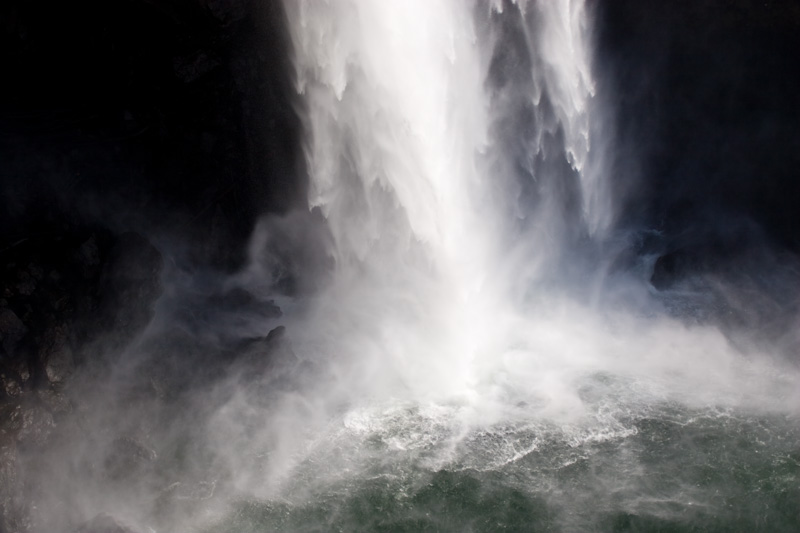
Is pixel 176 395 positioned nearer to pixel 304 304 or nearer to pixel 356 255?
pixel 304 304

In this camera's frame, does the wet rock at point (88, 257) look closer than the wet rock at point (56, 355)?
No

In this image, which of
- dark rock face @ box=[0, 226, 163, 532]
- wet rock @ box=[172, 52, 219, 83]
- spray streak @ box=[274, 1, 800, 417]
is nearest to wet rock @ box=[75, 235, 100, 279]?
dark rock face @ box=[0, 226, 163, 532]

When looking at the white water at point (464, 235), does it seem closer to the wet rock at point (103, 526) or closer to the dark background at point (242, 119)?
the dark background at point (242, 119)

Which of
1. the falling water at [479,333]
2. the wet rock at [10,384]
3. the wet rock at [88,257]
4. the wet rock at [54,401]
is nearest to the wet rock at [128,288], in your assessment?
the wet rock at [88,257]

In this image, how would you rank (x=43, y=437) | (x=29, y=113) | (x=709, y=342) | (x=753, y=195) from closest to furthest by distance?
(x=43, y=437), (x=29, y=113), (x=709, y=342), (x=753, y=195)

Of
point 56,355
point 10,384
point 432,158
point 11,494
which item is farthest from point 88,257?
point 432,158

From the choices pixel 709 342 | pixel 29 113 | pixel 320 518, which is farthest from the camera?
pixel 709 342

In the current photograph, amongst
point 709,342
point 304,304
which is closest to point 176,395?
point 304,304
